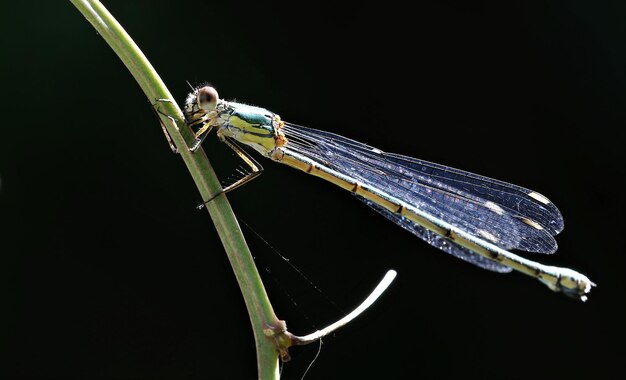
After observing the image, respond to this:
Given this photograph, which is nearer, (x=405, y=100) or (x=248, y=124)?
(x=248, y=124)

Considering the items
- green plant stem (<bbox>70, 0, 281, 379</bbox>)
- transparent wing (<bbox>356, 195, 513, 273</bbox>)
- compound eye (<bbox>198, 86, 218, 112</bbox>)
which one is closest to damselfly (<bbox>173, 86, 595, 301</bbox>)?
transparent wing (<bbox>356, 195, 513, 273</bbox>)

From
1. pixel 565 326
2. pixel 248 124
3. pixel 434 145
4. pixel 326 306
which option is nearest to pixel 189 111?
pixel 248 124

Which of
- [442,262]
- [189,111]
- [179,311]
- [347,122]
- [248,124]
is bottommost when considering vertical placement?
[179,311]

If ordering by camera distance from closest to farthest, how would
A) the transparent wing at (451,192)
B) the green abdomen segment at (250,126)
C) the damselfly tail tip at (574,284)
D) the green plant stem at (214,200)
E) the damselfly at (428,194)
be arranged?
the green plant stem at (214,200) < the damselfly tail tip at (574,284) < the green abdomen segment at (250,126) < the damselfly at (428,194) < the transparent wing at (451,192)

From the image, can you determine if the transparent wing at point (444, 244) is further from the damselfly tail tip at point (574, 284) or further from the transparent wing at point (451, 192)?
the damselfly tail tip at point (574, 284)

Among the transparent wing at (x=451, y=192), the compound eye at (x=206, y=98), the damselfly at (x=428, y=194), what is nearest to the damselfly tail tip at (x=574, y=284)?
the damselfly at (x=428, y=194)

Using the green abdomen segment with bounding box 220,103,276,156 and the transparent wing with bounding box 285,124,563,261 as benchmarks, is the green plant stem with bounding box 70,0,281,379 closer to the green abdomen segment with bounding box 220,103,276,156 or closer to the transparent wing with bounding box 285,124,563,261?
the green abdomen segment with bounding box 220,103,276,156

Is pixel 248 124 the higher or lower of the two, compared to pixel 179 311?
higher

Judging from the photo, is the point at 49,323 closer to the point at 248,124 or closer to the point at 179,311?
the point at 179,311

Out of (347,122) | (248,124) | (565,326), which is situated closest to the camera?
(248,124)
